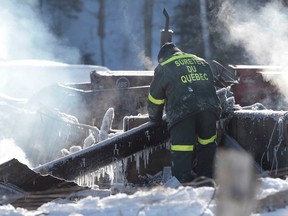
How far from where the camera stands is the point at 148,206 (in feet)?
13.8

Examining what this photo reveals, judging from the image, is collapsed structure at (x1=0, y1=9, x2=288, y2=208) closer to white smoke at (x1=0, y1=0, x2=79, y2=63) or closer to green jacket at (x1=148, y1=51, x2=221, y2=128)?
green jacket at (x1=148, y1=51, x2=221, y2=128)

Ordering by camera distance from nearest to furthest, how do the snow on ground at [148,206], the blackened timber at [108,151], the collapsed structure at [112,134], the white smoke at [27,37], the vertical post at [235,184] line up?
the vertical post at [235,184], the snow on ground at [148,206], the collapsed structure at [112,134], the blackened timber at [108,151], the white smoke at [27,37]

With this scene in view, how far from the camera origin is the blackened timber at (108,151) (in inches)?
257

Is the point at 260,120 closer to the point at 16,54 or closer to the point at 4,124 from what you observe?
the point at 4,124

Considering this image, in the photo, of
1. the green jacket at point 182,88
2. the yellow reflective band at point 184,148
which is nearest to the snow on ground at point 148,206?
the yellow reflective band at point 184,148

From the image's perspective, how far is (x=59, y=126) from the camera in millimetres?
9555

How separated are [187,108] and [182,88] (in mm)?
214

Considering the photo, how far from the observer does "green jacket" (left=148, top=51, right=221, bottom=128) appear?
6.43 m

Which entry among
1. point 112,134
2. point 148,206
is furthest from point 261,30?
point 148,206

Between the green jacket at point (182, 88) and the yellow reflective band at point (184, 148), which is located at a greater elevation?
the green jacket at point (182, 88)

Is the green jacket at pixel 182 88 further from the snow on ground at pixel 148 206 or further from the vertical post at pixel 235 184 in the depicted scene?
the vertical post at pixel 235 184

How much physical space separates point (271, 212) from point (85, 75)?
16.6 metres

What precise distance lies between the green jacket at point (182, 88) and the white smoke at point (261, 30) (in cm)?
546

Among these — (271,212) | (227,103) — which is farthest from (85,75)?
(271,212)
